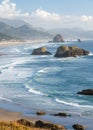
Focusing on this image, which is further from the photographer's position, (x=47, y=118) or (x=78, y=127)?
(x=47, y=118)

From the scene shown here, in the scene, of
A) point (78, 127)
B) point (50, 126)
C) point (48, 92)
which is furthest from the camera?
point (48, 92)

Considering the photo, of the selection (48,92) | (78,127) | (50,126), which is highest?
(50,126)

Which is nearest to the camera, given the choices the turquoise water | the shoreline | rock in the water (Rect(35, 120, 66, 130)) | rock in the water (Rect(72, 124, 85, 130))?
rock in the water (Rect(35, 120, 66, 130))

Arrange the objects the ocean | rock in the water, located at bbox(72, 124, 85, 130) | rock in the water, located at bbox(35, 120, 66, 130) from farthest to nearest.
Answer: the ocean → rock in the water, located at bbox(72, 124, 85, 130) → rock in the water, located at bbox(35, 120, 66, 130)

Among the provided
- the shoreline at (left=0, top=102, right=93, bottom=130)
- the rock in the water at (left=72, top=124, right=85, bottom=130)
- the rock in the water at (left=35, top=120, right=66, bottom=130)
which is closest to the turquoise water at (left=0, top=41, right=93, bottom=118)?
the shoreline at (left=0, top=102, right=93, bottom=130)

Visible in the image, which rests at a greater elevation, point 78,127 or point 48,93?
point 78,127

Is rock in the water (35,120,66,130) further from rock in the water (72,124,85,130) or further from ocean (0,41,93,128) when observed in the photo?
ocean (0,41,93,128)

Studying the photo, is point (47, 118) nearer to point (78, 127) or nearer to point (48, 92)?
point (78, 127)

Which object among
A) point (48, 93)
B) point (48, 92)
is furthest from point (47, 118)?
point (48, 92)

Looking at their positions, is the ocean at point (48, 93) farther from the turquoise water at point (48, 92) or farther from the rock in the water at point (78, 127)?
the rock in the water at point (78, 127)

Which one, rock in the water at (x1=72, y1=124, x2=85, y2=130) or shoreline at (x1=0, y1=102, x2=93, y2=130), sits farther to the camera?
shoreline at (x1=0, y1=102, x2=93, y2=130)

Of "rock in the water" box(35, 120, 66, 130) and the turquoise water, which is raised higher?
Result: "rock in the water" box(35, 120, 66, 130)
